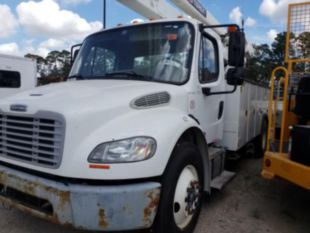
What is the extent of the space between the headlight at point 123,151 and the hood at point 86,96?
0.35 m

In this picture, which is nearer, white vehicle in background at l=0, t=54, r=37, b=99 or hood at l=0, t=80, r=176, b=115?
hood at l=0, t=80, r=176, b=115

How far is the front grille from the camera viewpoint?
A: 7.80 ft

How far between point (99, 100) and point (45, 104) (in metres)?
0.45

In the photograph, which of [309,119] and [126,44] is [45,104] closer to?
[126,44]

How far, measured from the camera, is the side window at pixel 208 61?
3.67 metres

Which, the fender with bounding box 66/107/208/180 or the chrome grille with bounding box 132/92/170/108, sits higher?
the chrome grille with bounding box 132/92/170/108

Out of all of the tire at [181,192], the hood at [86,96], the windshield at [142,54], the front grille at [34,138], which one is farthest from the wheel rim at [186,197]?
the front grille at [34,138]

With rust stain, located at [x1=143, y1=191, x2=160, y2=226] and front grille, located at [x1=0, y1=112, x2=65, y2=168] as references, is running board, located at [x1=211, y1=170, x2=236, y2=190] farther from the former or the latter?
front grille, located at [x1=0, y1=112, x2=65, y2=168]

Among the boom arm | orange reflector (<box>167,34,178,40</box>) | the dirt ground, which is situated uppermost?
the boom arm

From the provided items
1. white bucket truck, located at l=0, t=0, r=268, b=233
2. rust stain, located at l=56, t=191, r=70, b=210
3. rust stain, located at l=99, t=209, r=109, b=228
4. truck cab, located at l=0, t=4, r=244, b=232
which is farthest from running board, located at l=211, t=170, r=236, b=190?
rust stain, located at l=56, t=191, r=70, b=210

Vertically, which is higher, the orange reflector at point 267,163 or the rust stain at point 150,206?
the orange reflector at point 267,163

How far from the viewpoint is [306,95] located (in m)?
3.46

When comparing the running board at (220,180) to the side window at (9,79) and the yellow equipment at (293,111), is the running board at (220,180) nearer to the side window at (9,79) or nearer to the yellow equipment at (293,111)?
the yellow equipment at (293,111)

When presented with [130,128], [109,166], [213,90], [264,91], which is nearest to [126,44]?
[213,90]
